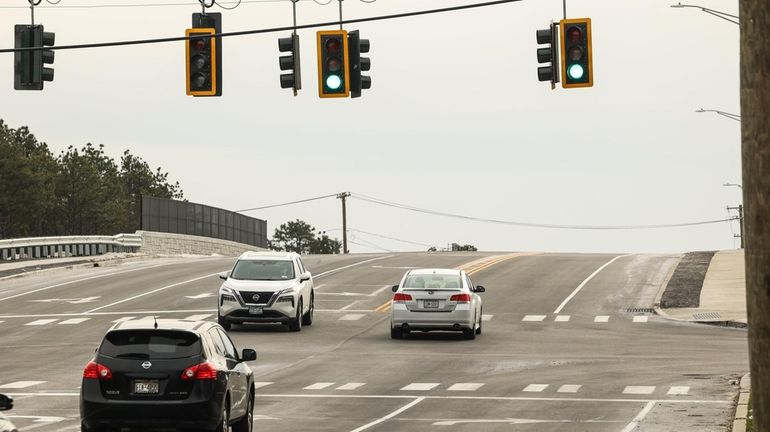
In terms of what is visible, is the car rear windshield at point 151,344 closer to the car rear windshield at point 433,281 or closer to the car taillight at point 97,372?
the car taillight at point 97,372

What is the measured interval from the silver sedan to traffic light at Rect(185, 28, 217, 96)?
362 inches

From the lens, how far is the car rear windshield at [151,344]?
1669 centimetres

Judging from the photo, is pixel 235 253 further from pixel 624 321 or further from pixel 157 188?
pixel 157 188

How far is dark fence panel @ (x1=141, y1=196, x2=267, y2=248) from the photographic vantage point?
248 feet

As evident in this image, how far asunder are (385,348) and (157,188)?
146 m

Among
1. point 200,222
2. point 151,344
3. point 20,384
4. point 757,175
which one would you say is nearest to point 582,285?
point 20,384

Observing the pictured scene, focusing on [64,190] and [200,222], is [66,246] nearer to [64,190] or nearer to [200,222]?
[200,222]

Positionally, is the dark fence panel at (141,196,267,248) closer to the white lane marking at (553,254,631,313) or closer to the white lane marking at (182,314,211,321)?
the white lane marking at (553,254,631,313)

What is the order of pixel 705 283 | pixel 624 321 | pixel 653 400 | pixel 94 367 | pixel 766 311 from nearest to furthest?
pixel 766 311
pixel 94 367
pixel 653 400
pixel 624 321
pixel 705 283

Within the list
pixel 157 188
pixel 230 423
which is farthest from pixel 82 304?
pixel 157 188

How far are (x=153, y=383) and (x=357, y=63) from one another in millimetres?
12392

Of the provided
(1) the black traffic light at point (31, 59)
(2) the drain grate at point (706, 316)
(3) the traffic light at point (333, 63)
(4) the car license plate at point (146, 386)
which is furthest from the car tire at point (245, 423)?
(2) the drain grate at point (706, 316)

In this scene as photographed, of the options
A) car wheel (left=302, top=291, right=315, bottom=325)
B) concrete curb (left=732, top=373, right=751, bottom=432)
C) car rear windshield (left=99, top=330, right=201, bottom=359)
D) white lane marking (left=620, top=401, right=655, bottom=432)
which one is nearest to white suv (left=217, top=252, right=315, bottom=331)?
car wheel (left=302, top=291, right=315, bottom=325)

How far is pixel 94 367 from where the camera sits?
16.6 meters
